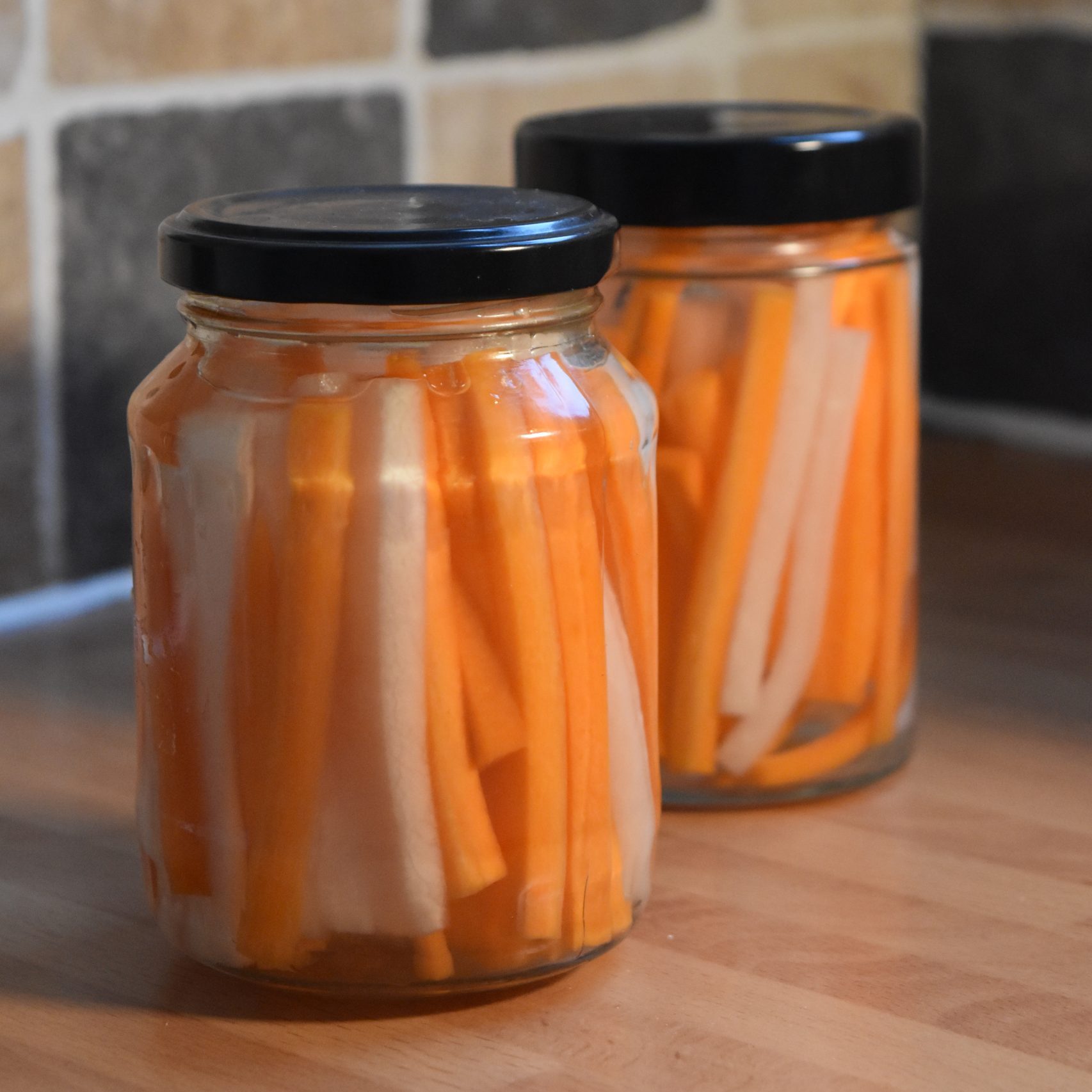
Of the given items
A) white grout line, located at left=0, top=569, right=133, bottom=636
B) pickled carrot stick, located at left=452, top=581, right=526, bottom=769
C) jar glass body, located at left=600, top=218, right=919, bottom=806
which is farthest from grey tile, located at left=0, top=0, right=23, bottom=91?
pickled carrot stick, located at left=452, top=581, right=526, bottom=769

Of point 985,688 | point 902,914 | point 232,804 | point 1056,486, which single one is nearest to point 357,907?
point 232,804

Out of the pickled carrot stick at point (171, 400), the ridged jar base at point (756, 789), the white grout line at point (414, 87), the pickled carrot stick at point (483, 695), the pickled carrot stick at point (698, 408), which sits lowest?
the ridged jar base at point (756, 789)

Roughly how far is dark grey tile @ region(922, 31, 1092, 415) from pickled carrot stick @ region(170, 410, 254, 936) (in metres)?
0.82

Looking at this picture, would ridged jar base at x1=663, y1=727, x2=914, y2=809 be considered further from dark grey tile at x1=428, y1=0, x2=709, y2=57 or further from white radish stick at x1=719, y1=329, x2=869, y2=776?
dark grey tile at x1=428, y1=0, x2=709, y2=57

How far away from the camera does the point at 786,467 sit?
1.88 ft

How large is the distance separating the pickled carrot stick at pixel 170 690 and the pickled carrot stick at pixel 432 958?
0.20ft

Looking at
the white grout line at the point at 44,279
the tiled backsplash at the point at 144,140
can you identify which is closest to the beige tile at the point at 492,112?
the tiled backsplash at the point at 144,140

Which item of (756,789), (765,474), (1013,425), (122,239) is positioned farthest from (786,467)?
(1013,425)

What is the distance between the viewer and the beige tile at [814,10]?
1110 mm

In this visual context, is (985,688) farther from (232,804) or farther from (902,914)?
(232,804)

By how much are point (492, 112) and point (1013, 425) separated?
43cm

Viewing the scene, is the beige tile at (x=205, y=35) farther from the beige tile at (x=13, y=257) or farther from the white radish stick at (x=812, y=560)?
the white radish stick at (x=812, y=560)

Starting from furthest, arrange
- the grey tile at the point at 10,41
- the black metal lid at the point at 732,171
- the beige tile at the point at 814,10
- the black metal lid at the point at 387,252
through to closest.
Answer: the beige tile at the point at 814,10 < the grey tile at the point at 10,41 < the black metal lid at the point at 732,171 < the black metal lid at the point at 387,252

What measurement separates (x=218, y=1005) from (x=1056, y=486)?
0.70 m
